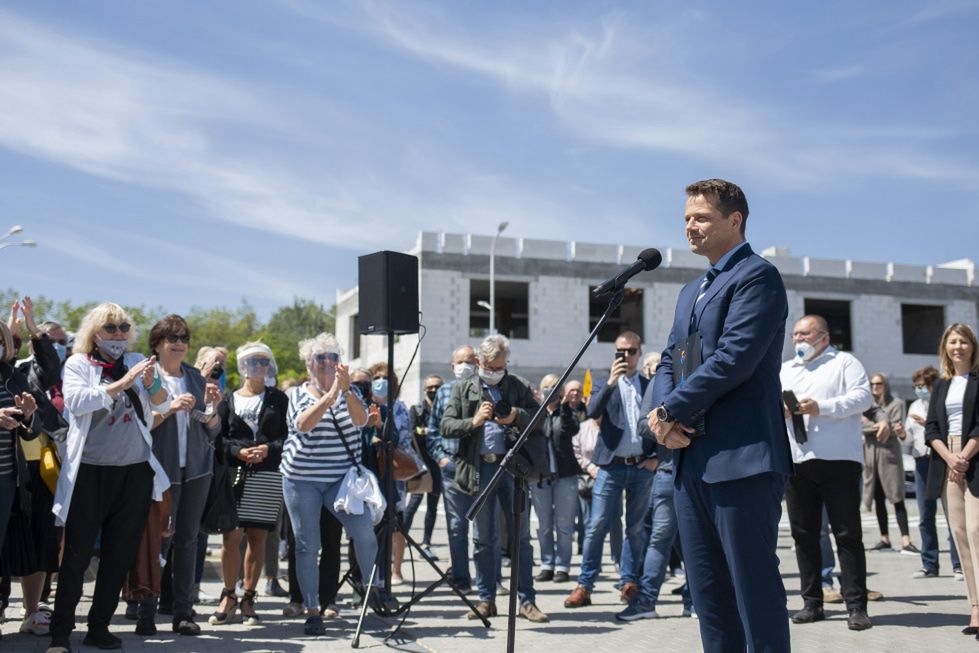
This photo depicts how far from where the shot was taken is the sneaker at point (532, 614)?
7355mm

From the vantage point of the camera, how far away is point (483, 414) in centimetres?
739

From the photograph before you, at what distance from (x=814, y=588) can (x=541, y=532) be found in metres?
3.49

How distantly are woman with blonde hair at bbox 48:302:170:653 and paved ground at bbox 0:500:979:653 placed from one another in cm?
45

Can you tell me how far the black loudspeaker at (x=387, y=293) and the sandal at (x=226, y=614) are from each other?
2.29 metres

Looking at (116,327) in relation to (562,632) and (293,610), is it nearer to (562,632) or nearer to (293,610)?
(293,610)

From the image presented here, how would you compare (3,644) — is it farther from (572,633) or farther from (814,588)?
(814,588)

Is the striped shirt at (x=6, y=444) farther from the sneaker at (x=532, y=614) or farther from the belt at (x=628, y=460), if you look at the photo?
the belt at (x=628, y=460)

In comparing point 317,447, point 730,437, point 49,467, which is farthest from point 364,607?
point 730,437

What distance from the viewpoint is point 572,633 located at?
691 centimetres

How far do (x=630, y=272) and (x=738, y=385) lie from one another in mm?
1037

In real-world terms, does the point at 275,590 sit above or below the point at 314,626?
below

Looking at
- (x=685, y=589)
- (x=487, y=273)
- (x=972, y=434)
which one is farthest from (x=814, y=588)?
(x=487, y=273)

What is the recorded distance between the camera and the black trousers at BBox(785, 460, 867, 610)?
6984 mm

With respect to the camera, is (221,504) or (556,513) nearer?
(221,504)
